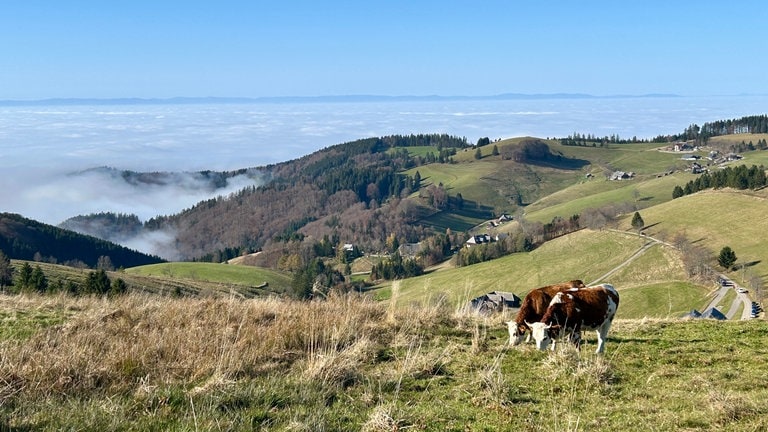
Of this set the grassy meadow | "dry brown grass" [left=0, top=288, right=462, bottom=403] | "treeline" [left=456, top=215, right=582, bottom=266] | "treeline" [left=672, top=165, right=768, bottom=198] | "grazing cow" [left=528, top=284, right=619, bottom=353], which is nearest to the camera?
the grassy meadow

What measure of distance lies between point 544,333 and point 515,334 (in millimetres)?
820

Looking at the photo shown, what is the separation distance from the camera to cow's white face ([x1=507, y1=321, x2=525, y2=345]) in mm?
10789

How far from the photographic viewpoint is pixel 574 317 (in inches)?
412

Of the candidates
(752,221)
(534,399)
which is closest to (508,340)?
(534,399)

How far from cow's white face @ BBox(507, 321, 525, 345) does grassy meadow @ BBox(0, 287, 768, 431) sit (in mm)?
231

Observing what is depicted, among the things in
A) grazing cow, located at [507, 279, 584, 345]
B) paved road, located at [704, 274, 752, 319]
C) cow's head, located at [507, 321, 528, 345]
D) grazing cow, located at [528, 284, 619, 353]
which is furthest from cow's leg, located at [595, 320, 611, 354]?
paved road, located at [704, 274, 752, 319]

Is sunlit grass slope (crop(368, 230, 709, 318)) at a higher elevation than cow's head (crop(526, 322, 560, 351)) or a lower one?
lower

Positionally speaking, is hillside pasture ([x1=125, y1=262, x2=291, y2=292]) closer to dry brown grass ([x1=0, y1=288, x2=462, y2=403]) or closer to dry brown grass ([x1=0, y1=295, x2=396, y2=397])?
dry brown grass ([x1=0, y1=288, x2=462, y2=403])

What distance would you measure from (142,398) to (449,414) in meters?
4.25

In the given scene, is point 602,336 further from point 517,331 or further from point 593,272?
point 593,272

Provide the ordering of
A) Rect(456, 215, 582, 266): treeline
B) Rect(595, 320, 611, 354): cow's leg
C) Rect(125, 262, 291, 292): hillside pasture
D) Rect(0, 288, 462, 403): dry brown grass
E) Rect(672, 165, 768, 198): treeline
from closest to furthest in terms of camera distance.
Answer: Rect(0, 288, 462, 403): dry brown grass, Rect(595, 320, 611, 354): cow's leg, Rect(672, 165, 768, 198): treeline, Rect(125, 262, 291, 292): hillside pasture, Rect(456, 215, 582, 266): treeline

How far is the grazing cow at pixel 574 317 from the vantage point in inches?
405

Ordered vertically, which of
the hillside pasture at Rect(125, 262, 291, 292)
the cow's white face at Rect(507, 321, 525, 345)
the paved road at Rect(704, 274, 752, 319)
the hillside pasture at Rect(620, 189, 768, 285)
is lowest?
the hillside pasture at Rect(125, 262, 291, 292)

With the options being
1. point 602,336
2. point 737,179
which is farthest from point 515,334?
point 737,179
